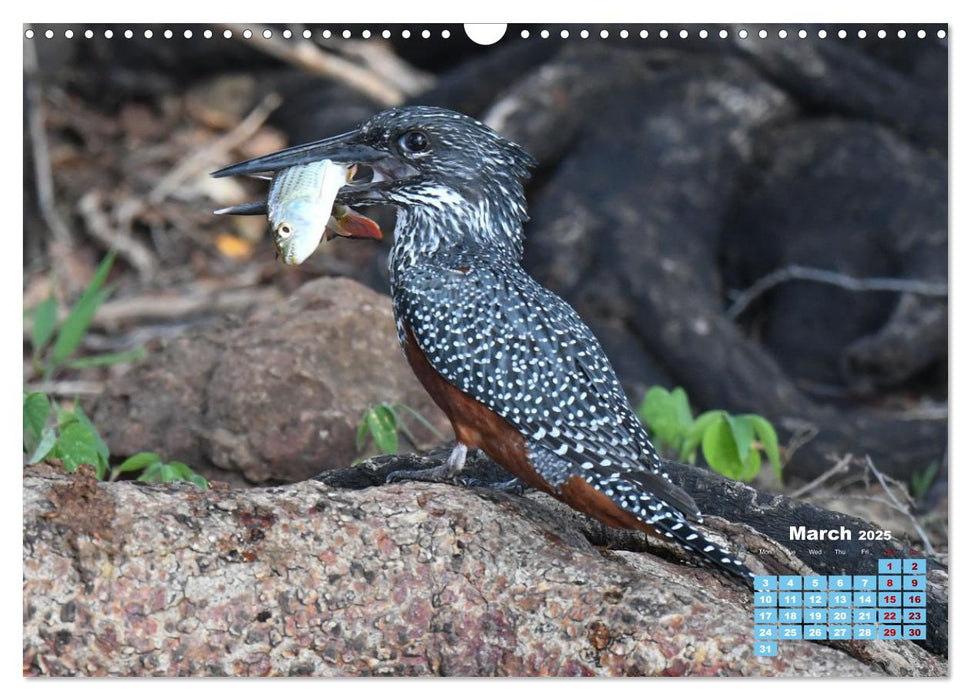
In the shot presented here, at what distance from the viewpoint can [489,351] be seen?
4.65 m

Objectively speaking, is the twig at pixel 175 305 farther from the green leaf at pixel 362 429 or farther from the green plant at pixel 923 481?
the green plant at pixel 923 481

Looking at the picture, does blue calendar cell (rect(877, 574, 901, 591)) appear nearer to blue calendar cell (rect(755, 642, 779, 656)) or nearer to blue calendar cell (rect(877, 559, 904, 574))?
blue calendar cell (rect(877, 559, 904, 574))

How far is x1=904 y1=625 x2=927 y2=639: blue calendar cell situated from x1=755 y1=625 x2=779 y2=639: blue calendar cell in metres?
0.65

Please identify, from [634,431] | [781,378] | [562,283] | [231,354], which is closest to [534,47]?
[562,283]

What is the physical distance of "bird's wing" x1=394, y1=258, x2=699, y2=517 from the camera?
452cm

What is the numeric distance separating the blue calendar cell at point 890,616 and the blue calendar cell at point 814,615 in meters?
0.26

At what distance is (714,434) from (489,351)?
1.58 meters

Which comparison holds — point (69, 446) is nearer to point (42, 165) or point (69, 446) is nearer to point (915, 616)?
point (915, 616)

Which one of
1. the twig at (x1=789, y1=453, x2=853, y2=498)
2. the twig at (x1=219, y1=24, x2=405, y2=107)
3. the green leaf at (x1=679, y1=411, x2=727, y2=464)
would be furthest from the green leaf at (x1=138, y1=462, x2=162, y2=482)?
the twig at (x1=219, y1=24, x2=405, y2=107)

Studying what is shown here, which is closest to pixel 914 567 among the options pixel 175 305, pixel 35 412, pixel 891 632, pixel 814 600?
pixel 891 632

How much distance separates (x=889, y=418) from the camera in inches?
289

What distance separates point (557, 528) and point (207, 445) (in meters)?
1.85

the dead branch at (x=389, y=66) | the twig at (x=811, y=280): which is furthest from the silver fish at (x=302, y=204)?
the dead branch at (x=389, y=66)

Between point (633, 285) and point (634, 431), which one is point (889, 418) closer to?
point (633, 285)
